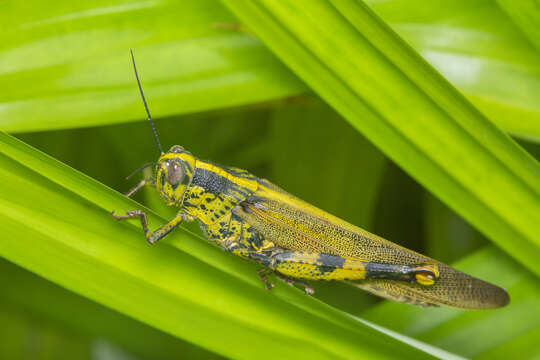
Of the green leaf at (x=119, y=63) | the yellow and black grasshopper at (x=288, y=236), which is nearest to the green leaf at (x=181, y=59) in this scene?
the green leaf at (x=119, y=63)

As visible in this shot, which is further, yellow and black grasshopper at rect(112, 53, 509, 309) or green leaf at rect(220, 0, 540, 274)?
yellow and black grasshopper at rect(112, 53, 509, 309)

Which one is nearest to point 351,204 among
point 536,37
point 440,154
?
point 440,154

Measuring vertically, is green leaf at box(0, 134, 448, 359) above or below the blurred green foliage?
below

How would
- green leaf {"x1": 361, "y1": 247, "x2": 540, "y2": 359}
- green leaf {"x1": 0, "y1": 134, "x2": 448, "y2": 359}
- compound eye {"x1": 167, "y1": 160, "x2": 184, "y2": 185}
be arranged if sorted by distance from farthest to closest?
compound eye {"x1": 167, "y1": 160, "x2": 184, "y2": 185} < green leaf {"x1": 361, "y1": 247, "x2": 540, "y2": 359} < green leaf {"x1": 0, "y1": 134, "x2": 448, "y2": 359}

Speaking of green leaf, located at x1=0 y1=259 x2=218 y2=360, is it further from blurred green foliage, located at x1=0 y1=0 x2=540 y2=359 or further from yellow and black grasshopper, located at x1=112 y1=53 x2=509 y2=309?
yellow and black grasshopper, located at x1=112 y1=53 x2=509 y2=309

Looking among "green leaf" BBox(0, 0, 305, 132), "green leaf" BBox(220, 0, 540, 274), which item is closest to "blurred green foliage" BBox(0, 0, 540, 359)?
"green leaf" BBox(0, 0, 305, 132)

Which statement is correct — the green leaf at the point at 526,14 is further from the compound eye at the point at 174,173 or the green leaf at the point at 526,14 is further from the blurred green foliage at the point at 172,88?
the compound eye at the point at 174,173
